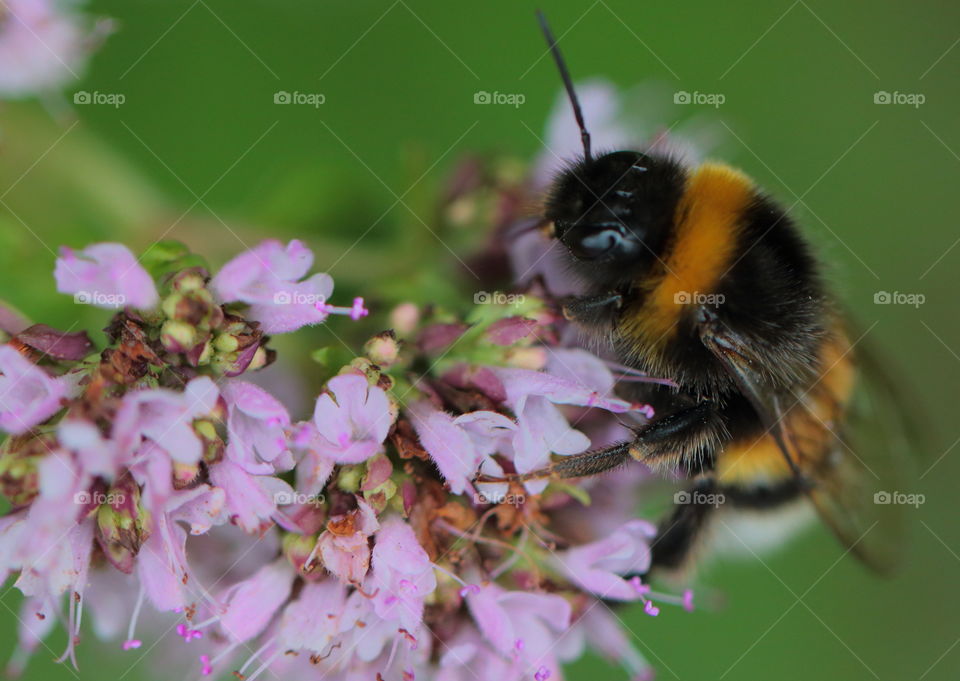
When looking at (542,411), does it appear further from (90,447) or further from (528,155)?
(528,155)

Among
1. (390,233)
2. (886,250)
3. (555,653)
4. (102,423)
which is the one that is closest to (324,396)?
(102,423)

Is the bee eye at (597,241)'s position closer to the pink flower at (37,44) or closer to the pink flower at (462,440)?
the pink flower at (462,440)

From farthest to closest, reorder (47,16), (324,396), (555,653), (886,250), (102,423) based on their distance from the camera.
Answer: (886,250) < (47,16) < (555,653) < (324,396) < (102,423)

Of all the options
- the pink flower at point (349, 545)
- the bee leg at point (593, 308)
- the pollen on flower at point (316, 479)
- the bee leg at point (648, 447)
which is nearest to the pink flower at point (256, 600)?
the pollen on flower at point (316, 479)

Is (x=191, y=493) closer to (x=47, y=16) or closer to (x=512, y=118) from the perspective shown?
(x=47, y=16)

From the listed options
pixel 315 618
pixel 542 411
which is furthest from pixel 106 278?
pixel 542 411

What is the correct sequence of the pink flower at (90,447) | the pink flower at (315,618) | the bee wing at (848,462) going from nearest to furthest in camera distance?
the pink flower at (90,447) < the pink flower at (315,618) < the bee wing at (848,462)

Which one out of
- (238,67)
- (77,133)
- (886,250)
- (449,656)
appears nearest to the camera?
(449,656)
